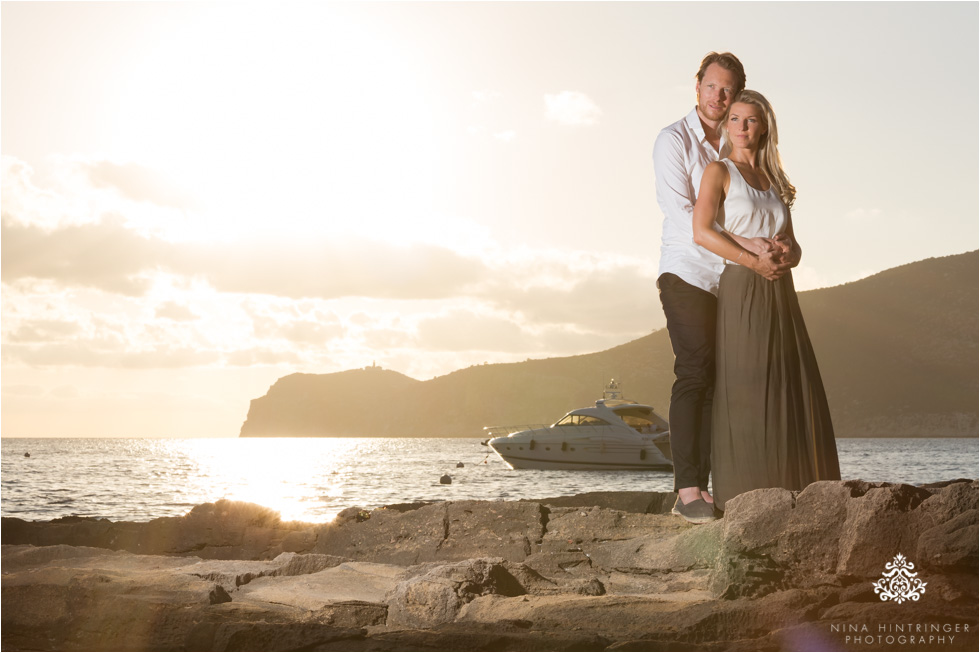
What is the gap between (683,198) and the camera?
4426mm

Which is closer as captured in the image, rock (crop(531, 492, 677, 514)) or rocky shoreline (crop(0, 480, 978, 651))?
rocky shoreline (crop(0, 480, 978, 651))

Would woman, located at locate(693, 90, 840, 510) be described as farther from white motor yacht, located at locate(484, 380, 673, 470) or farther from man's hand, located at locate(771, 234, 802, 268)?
white motor yacht, located at locate(484, 380, 673, 470)

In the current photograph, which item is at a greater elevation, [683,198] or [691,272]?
[683,198]

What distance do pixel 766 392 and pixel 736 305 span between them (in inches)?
16.4

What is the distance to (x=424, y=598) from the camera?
3.82m

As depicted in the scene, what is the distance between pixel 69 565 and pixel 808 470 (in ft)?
13.7

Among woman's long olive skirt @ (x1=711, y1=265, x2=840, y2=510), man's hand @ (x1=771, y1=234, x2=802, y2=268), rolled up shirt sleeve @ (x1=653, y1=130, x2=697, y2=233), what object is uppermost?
rolled up shirt sleeve @ (x1=653, y1=130, x2=697, y2=233)

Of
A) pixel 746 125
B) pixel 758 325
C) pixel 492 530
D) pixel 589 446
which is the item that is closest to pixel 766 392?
pixel 758 325

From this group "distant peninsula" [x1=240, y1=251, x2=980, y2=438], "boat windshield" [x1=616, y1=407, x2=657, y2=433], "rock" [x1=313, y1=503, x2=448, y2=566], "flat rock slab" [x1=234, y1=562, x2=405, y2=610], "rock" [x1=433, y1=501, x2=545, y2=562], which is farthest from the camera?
"distant peninsula" [x1=240, y1=251, x2=980, y2=438]

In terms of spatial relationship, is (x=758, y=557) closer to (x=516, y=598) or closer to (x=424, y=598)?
(x=516, y=598)

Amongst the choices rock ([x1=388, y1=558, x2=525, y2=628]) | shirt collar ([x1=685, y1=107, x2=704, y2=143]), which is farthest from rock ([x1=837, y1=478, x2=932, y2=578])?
shirt collar ([x1=685, y1=107, x2=704, y2=143])

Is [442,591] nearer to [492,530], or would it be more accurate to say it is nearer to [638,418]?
[492,530]

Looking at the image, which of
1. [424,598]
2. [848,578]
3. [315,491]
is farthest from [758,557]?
[315,491]

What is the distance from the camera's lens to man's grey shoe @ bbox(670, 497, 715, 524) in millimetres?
4543
